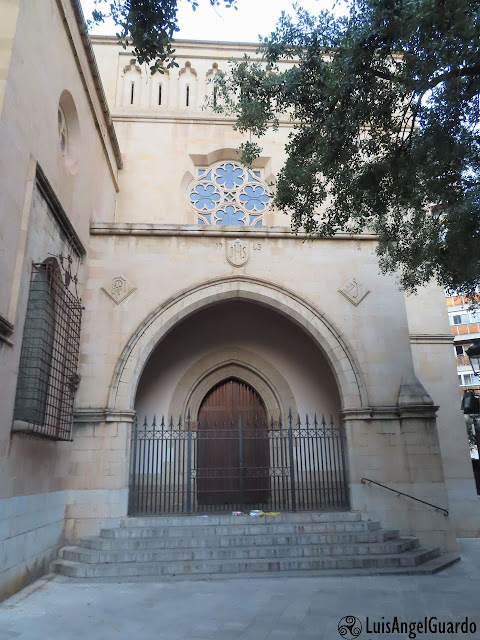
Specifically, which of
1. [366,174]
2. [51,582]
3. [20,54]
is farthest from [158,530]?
[20,54]

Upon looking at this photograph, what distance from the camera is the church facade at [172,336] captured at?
21.1ft

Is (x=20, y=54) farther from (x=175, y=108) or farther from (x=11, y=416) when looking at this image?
(x=175, y=108)

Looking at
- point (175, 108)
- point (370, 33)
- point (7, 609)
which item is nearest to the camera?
point (7, 609)

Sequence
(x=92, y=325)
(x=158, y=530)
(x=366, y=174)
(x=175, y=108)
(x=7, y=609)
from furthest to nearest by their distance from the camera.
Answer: (x=175, y=108), (x=92, y=325), (x=158, y=530), (x=366, y=174), (x=7, y=609)

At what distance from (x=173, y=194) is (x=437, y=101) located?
305 inches

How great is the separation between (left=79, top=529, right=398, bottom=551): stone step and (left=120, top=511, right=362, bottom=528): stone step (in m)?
0.38

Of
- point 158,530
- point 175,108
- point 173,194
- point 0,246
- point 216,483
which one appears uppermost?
point 175,108

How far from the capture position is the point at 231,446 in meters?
10.7

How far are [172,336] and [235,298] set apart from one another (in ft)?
7.60

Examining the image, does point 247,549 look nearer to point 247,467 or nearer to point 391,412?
point 247,467

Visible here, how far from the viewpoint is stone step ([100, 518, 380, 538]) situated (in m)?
7.54

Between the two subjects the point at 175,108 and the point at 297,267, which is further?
the point at 175,108

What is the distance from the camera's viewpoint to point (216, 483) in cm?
1056

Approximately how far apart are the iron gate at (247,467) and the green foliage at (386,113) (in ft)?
14.0
